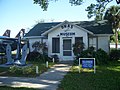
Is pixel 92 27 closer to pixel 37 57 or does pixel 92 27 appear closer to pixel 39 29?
pixel 39 29

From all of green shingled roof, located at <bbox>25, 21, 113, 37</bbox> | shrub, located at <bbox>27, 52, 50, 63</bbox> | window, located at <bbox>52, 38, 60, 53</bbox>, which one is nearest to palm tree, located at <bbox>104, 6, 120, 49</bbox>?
green shingled roof, located at <bbox>25, 21, 113, 37</bbox>

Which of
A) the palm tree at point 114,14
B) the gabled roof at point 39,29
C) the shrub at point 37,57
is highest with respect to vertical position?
the palm tree at point 114,14

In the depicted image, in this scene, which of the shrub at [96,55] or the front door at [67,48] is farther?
the front door at [67,48]

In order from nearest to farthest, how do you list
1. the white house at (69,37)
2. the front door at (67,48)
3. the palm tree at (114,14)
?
the white house at (69,37), the front door at (67,48), the palm tree at (114,14)

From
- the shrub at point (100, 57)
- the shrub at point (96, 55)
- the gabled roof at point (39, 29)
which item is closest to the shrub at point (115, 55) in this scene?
the shrub at point (100, 57)

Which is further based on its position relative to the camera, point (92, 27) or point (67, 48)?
point (92, 27)

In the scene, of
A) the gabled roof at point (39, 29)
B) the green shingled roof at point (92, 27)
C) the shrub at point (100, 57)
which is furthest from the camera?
the gabled roof at point (39, 29)

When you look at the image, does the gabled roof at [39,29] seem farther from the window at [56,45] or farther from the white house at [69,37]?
the window at [56,45]

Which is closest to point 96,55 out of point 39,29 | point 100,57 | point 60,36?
point 100,57

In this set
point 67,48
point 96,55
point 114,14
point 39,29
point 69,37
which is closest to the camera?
point 96,55

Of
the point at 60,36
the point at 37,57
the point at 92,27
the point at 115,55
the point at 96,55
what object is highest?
the point at 92,27

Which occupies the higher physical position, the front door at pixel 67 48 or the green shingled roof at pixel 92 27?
the green shingled roof at pixel 92 27

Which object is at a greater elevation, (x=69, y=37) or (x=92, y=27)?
(x=92, y=27)

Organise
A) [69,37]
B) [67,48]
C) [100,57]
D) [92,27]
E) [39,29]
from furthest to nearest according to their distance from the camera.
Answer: [39,29], [92,27], [67,48], [69,37], [100,57]
